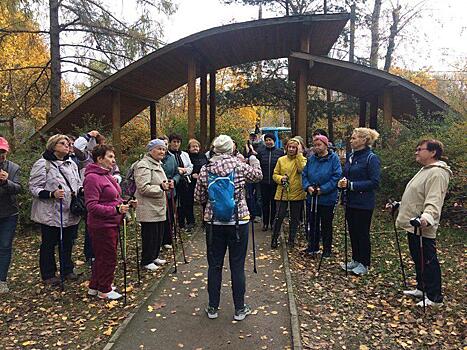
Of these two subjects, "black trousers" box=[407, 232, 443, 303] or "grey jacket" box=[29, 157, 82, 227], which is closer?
"black trousers" box=[407, 232, 443, 303]

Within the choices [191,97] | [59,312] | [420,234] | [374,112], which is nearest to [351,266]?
[420,234]

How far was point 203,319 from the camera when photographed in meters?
4.29

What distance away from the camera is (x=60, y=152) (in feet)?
16.1

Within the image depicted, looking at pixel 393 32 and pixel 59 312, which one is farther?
pixel 393 32

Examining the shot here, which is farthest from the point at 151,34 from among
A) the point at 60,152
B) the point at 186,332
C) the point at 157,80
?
the point at 186,332

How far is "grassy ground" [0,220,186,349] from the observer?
3977 mm

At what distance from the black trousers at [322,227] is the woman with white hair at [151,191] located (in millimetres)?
A: 2311

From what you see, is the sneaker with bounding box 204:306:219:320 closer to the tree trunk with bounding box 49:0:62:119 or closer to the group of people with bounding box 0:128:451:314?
the group of people with bounding box 0:128:451:314

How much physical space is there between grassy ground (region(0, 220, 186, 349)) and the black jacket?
9.76 ft

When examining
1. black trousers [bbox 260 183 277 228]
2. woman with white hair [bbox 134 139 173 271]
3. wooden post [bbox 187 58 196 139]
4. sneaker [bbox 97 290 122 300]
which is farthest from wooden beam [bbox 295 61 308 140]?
sneaker [bbox 97 290 122 300]

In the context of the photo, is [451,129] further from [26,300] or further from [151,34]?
[151,34]

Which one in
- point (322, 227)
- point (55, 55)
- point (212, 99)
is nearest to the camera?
point (322, 227)

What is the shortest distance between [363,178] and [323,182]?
2.50 ft

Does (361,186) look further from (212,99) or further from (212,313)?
(212,99)
